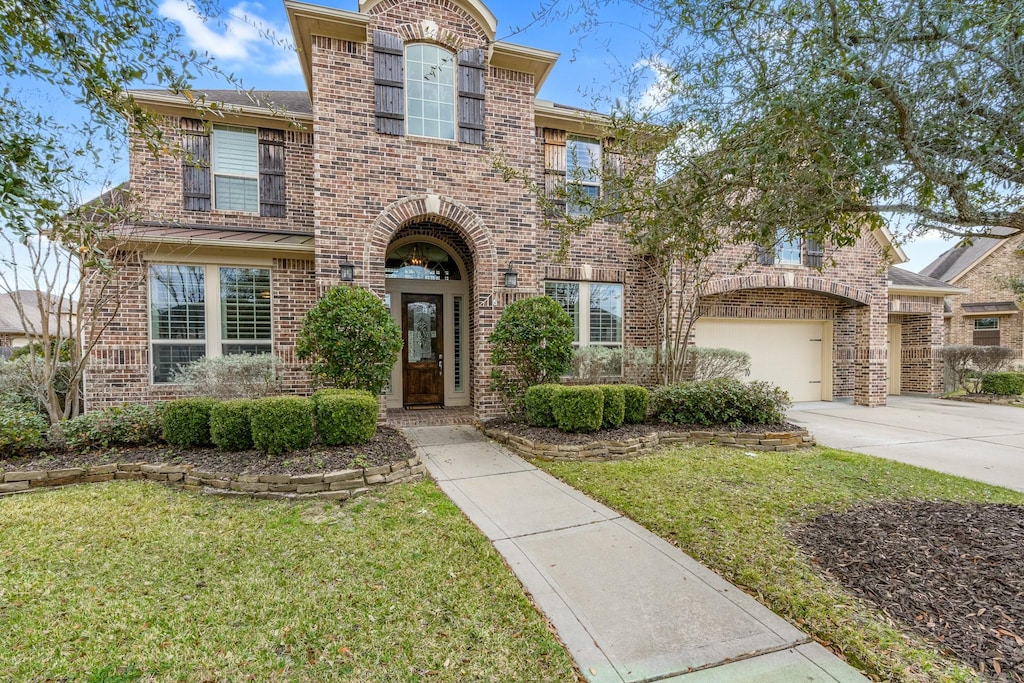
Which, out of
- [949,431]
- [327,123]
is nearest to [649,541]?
[327,123]

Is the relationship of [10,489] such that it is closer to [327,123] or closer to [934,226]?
[327,123]

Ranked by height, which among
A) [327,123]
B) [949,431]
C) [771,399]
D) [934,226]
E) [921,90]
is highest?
[327,123]

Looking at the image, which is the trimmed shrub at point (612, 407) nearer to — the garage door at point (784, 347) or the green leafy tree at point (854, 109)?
the green leafy tree at point (854, 109)

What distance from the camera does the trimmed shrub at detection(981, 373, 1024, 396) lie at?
1262 cm

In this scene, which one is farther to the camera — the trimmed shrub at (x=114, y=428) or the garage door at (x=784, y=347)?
the garage door at (x=784, y=347)

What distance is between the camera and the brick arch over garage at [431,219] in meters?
7.64

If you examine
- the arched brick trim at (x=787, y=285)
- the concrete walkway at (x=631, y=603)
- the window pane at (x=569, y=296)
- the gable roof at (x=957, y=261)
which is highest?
the gable roof at (x=957, y=261)

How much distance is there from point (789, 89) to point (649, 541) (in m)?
3.37

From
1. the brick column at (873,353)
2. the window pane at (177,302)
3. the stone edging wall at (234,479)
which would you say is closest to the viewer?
the stone edging wall at (234,479)

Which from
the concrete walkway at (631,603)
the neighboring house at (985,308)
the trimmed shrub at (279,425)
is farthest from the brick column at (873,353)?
the trimmed shrub at (279,425)

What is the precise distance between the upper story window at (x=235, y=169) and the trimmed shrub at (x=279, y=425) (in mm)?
5087

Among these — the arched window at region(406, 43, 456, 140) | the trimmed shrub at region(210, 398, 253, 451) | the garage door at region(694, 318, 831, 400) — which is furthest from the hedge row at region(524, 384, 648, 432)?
the arched window at region(406, 43, 456, 140)

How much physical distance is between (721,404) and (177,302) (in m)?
9.13

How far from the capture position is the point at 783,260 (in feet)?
35.5
